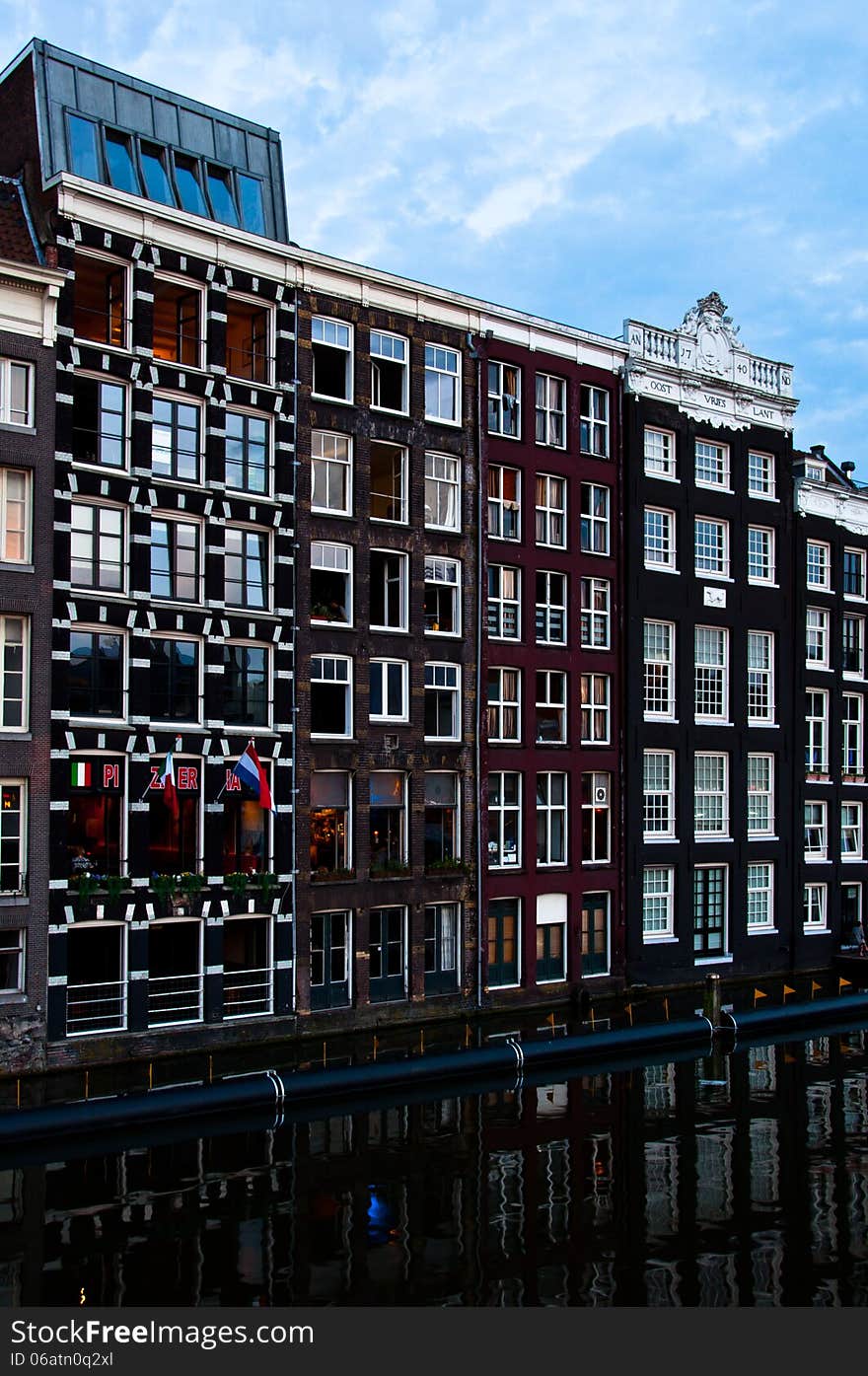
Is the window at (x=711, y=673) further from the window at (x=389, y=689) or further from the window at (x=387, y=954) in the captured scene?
the window at (x=387, y=954)

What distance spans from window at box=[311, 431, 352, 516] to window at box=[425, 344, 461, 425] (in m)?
4.16

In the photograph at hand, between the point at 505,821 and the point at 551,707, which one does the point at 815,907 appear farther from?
the point at 505,821

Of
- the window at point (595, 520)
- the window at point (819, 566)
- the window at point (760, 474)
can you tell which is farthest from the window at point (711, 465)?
the window at point (819, 566)

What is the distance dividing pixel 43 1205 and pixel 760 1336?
44.9 feet

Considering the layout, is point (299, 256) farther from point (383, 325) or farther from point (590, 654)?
point (590, 654)

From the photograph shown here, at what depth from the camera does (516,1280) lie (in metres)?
21.7

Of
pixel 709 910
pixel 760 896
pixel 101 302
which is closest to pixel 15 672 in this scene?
pixel 101 302

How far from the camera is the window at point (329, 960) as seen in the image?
141 ft

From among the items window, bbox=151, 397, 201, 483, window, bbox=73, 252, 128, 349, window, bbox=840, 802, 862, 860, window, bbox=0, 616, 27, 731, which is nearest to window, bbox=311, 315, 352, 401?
window, bbox=151, 397, 201, 483

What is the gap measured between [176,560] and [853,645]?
36.8 metres

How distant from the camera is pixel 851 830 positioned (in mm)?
63406

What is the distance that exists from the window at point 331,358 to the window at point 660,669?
16.8 m

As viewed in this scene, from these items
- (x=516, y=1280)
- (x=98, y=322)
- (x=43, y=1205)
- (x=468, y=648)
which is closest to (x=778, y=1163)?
(x=516, y=1280)

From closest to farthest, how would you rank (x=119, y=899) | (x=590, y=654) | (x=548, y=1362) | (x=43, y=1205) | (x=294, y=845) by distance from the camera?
(x=548, y=1362) < (x=43, y=1205) < (x=119, y=899) < (x=294, y=845) < (x=590, y=654)
